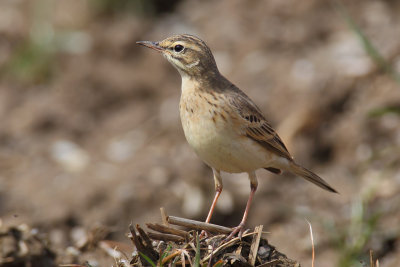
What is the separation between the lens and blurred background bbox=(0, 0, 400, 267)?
327 inches

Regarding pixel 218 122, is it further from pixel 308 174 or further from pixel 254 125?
pixel 308 174

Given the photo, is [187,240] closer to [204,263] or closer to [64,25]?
[204,263]

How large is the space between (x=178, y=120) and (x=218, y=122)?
494 centimetres

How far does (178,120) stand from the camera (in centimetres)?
1030

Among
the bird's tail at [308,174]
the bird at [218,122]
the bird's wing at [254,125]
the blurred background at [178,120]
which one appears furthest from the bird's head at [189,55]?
the blurred background at [178,120]

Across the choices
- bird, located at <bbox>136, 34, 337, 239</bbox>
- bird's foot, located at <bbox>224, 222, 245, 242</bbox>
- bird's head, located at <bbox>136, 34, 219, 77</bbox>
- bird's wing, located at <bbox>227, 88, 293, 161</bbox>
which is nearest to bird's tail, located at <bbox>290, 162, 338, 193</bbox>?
bird, located at <bbox>136, 34, 337, 239</bbox>

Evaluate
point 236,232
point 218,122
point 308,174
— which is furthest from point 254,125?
point 236,232

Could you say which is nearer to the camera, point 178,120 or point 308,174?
point 308,174

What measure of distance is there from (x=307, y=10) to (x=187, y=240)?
7.72 m

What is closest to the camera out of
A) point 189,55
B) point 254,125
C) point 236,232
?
point 236,232

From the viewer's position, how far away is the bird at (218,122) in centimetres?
535

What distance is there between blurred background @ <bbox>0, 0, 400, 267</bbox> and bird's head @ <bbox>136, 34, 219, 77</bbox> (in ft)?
5.87

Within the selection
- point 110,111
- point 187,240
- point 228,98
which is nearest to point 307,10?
point 110,111

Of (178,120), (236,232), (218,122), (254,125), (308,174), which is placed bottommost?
(236,232)
